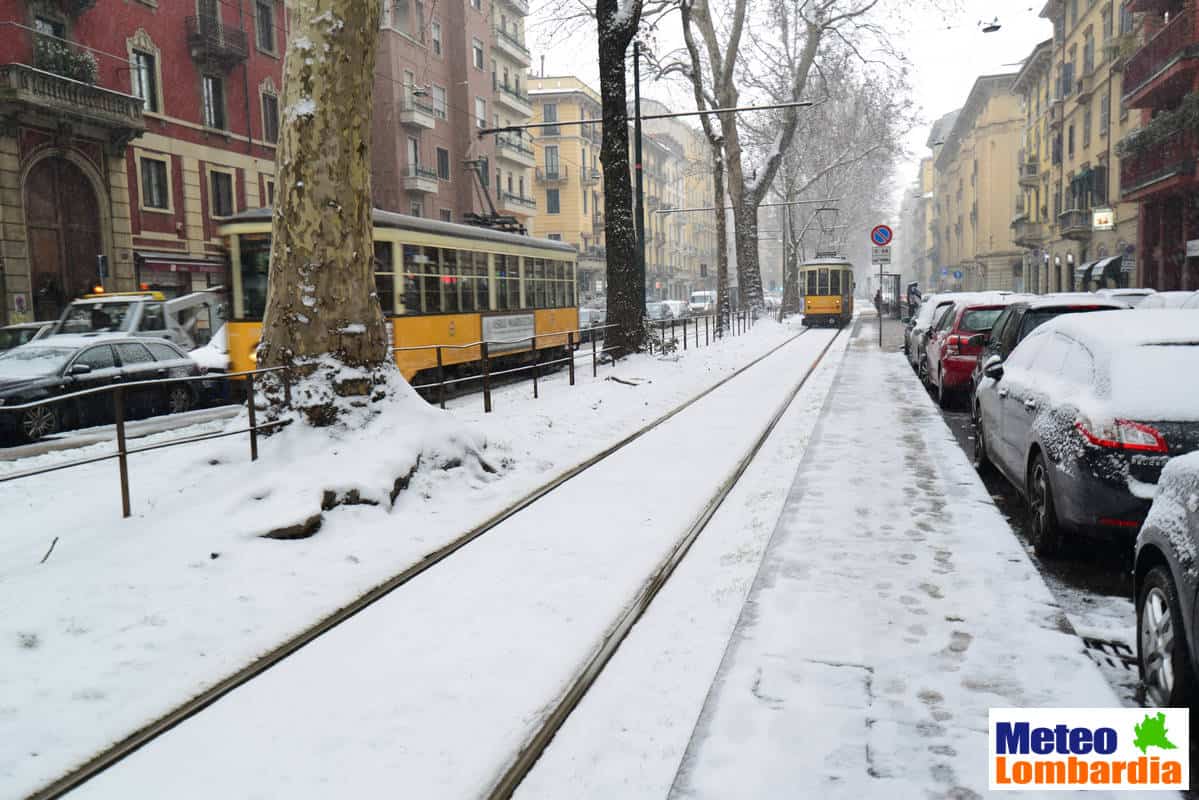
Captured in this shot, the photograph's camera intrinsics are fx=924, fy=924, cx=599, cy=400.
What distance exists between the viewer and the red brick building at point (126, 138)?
23.1 metres

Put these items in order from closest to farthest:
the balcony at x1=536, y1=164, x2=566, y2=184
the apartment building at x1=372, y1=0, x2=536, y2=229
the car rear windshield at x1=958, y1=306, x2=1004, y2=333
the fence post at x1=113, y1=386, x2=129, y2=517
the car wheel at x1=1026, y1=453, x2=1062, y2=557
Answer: the car wheel at x1=1026, y1=453, x2=1062, y2=557
the fence post at x1=113, y1=386, x2=129, y2=517
the car rear windshield at x1=958, y1=306, x2=1004, y2=333
the apartment building at x1=372, y1=0, x2=536, y2=229
the balcony at x1=536, y1=164, x2=566, y2=184

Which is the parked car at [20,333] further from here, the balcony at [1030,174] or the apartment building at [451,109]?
the balcony at [1030,174]

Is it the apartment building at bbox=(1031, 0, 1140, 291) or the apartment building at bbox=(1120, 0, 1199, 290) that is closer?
the apartment building at bbox=(1120, 0, 1199, 290)

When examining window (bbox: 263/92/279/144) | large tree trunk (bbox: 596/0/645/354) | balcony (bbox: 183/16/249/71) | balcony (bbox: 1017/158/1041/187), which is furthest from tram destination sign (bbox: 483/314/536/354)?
balcony (bbox: 1017/158/1041/187)

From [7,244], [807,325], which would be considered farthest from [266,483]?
[807,325]

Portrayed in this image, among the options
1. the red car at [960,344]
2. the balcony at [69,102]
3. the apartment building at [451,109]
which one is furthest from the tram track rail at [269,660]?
the apartment building at [451,109]

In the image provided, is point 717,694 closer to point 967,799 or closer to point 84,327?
point 967,799

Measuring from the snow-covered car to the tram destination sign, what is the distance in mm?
14224

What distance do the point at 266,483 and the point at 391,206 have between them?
111 feet

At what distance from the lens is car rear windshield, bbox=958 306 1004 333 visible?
43.8ft

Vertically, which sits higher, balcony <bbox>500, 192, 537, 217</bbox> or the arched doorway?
balcony <bbox>500, 192, 537, 217</bbox>

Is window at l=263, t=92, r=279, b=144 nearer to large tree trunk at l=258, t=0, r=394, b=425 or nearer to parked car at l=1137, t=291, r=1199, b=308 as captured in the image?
large tree trunk at l=258, t=0, r=394, b=425

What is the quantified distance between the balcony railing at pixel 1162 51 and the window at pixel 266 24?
2927 cm

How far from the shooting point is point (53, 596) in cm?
509
